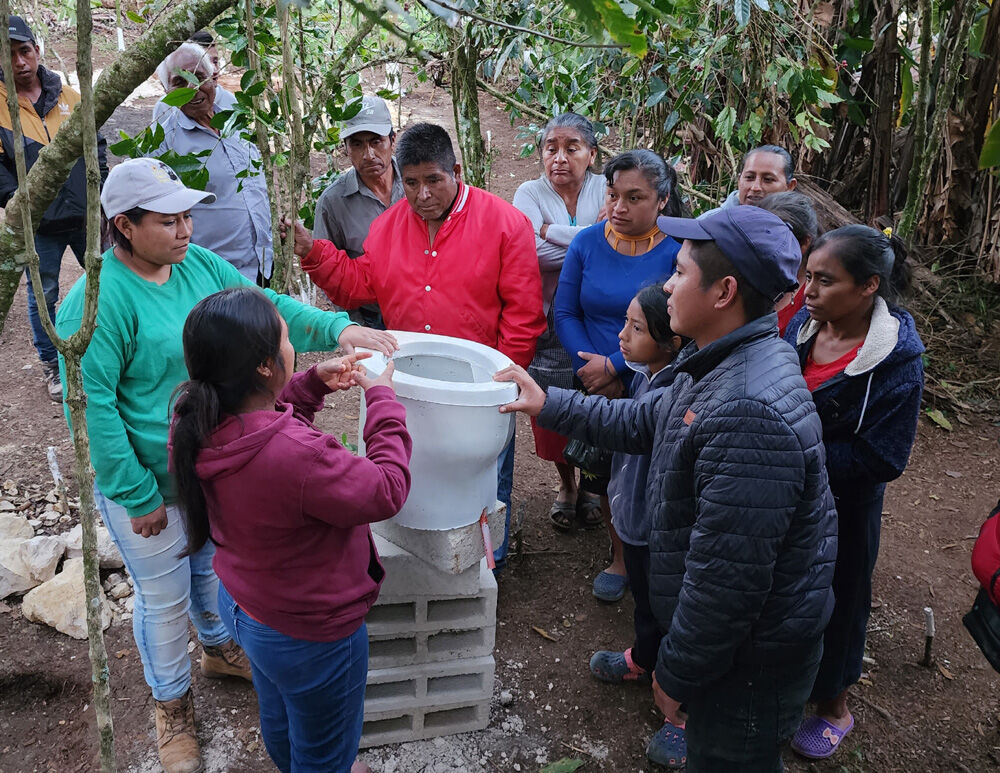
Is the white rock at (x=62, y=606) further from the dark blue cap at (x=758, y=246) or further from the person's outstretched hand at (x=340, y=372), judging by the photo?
the dark blue cap at (x=758, y=246)

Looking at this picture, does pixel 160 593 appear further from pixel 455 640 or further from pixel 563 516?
pixel 563 516

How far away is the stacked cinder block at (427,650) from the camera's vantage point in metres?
2.30

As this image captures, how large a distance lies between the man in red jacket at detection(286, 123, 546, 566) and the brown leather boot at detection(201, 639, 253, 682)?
1.30 m

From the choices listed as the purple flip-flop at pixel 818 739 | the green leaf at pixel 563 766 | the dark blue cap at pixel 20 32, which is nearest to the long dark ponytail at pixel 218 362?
the green leaf at pixel 563 766

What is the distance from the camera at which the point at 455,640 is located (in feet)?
8.08

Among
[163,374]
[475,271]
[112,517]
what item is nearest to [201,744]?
[112,517]

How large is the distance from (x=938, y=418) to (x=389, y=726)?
157 inches

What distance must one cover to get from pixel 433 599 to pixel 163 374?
1035mm

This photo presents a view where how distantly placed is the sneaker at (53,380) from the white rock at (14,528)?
4.10ft

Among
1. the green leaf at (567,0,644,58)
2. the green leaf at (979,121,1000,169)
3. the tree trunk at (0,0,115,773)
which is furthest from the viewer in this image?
the green leaf at (979,121,1000,169)

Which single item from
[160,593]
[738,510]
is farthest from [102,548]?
[738,510]

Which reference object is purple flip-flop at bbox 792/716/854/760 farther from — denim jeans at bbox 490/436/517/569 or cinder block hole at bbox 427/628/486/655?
denim jeans at bbox 490/436/517/569

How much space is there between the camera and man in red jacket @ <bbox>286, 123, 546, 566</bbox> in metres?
2.77

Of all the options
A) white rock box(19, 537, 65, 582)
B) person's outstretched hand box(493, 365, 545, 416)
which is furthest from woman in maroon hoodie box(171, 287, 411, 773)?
white rock box(19, 537, 65, 582)
